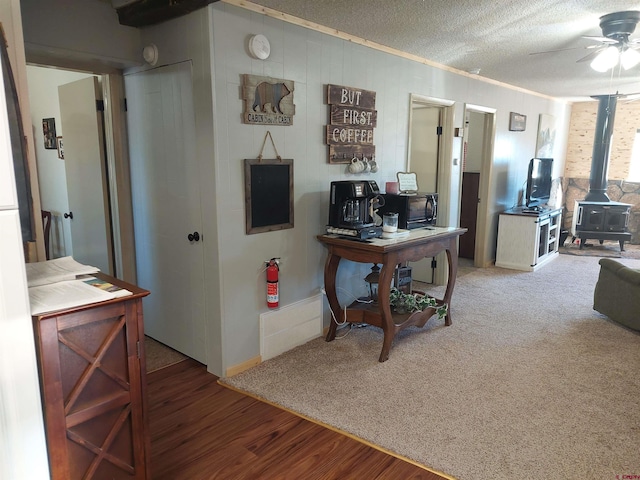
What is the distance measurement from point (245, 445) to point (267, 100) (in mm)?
1992

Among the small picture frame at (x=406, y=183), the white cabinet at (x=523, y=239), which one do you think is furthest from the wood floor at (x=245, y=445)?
the white cabinet at (x=523, y=239)

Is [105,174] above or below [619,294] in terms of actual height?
above

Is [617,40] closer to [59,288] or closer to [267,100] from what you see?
[267,100]

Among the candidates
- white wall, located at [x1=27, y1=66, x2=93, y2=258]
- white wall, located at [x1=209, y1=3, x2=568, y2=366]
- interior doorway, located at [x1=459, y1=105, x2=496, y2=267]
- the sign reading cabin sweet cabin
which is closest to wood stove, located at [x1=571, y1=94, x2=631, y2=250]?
interior doorway, located at [x1=459, y1=105, x2=496, y2=267]

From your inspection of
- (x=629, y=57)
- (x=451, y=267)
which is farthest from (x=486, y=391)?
(x=629, y=57)

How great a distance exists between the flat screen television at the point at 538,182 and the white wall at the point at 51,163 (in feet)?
17.3

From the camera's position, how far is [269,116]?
2873mm

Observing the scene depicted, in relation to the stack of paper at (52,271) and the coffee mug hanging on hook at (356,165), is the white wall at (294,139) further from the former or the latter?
the stack of paper at (52,271)

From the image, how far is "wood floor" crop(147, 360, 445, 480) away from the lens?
204 cm

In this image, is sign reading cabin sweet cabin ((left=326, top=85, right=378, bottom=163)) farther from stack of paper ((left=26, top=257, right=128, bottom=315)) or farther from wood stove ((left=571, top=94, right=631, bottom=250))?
wood stove ((left=571, top=94, right=631, bottom=250))

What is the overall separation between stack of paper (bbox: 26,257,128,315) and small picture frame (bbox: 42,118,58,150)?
113 inches

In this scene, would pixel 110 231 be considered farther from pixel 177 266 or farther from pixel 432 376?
pixel 432 376

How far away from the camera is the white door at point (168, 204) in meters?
2.85

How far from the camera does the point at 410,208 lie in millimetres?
3488
